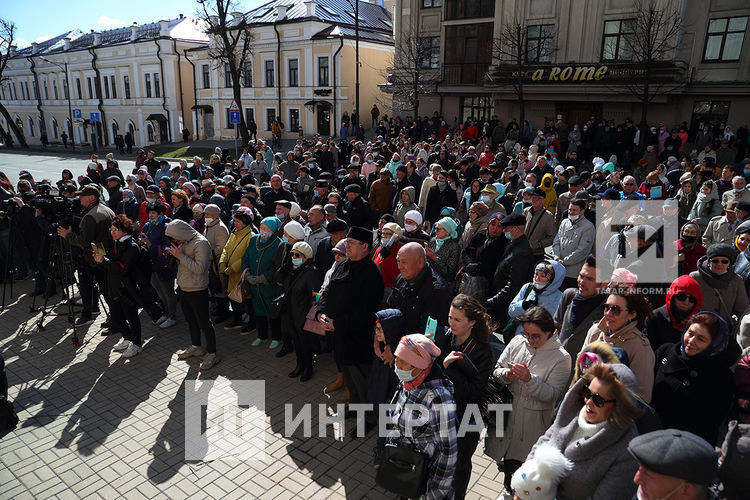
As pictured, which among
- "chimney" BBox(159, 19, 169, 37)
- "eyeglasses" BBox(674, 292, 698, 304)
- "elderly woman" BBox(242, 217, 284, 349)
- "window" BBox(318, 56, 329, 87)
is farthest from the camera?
"chimney" BBox(159, 19, 169, 37)

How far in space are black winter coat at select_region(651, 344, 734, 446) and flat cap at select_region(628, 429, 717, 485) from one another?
1.52m

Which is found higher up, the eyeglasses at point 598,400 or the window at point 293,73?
the window at point 293,73

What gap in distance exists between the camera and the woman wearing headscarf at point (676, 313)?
13.0ft

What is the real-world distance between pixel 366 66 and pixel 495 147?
18.5 metres

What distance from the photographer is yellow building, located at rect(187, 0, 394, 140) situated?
3519 cm

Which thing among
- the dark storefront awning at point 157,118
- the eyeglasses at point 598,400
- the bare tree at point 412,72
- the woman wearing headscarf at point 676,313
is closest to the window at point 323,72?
the bare tree at point 412,72

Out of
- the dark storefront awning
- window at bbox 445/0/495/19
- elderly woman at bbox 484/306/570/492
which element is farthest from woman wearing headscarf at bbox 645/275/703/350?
the dark storefront awning

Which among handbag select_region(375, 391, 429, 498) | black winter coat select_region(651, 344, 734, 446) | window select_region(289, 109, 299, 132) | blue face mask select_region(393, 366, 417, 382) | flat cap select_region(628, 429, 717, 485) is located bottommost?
handbag select_region(375, 391, 429, 498)

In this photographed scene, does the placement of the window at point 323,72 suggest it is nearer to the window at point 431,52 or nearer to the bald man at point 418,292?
the window at point 431,52

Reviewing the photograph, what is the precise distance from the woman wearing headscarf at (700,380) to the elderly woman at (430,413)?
1.71 meters

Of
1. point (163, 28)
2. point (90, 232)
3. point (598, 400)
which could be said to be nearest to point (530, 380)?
point (598, 400)

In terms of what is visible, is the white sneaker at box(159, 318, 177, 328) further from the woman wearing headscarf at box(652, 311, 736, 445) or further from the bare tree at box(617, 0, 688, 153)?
the bare tree at box(617, 0, 688, 153)

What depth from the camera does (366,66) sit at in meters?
36.5

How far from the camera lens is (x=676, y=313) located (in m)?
4.04
